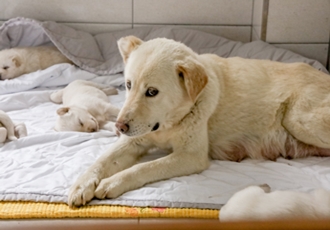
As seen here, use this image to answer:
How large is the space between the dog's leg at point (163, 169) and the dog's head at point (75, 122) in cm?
65

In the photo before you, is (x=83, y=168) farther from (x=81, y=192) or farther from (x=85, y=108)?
(x=85, y=108)

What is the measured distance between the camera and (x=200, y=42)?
358 cm

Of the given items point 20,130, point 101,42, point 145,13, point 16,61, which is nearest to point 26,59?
point 16,61

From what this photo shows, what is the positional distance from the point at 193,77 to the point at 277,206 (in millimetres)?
696

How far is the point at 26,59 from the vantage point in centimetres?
346

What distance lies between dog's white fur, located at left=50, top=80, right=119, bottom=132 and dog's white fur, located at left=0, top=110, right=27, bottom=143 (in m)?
0.20

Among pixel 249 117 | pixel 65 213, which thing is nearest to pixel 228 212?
pixel 65 213

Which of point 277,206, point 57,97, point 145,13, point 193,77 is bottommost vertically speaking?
point 57,97

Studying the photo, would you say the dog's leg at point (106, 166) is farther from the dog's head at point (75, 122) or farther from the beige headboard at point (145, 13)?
the beige headboard at point (145, 13)

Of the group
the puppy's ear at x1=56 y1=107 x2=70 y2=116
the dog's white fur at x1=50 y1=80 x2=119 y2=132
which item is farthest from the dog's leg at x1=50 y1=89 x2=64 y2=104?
the puppy's ear at x1=56 y1=107 x2=70 y2=116

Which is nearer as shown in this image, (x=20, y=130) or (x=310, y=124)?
(x=310, y=124)

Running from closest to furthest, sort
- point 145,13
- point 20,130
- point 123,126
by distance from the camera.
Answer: point 123,126
point 20,130
point 145,13

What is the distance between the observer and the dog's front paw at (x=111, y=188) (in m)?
1.82

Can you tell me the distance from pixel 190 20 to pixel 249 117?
70.3 inches
